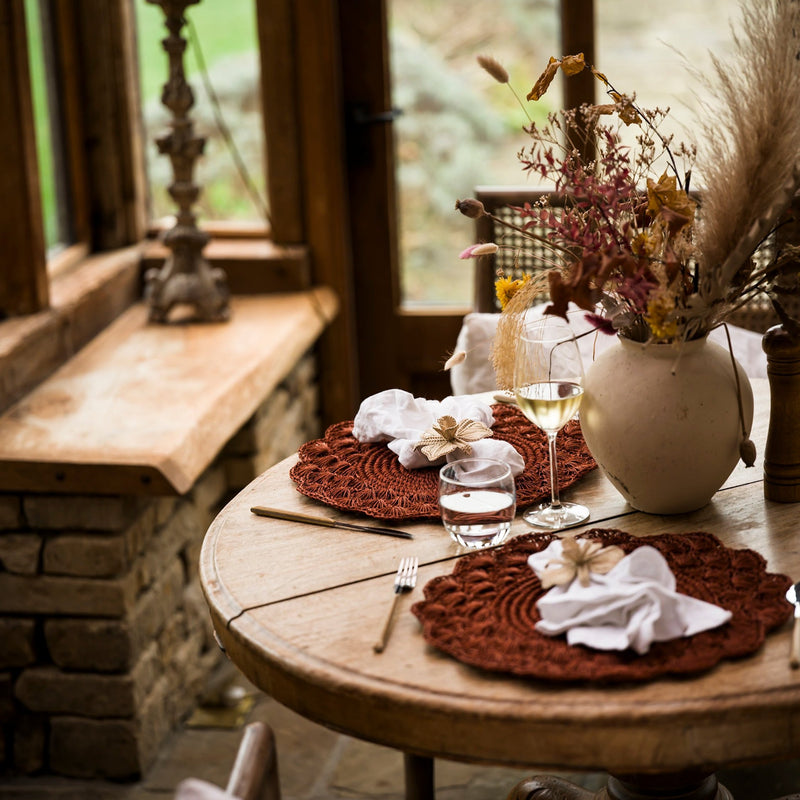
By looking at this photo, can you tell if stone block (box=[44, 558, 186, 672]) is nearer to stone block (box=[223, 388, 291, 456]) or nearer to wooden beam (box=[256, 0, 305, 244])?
stone block (box=[223, 388, 291, 456])

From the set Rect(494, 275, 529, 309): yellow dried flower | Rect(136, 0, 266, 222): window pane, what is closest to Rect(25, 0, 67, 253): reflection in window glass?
Rect(136, 0, 266, 222): window pane

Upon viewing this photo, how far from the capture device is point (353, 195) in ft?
11.2

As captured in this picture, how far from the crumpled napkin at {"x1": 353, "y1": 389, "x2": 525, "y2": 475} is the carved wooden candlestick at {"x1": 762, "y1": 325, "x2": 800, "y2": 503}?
0.32 m

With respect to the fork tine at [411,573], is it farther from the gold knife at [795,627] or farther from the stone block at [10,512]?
the stone block at [10,512]

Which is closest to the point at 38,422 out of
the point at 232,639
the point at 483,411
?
the point at 483,411

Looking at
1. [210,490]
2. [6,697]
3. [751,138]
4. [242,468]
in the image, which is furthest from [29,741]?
[751,138]

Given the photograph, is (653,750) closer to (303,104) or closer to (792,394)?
(792,394)

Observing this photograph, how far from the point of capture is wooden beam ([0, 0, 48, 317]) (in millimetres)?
2570

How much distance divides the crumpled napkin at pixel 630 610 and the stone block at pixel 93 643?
127 cm

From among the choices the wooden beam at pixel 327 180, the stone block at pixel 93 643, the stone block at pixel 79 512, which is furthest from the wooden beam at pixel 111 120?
the stone block at pixel 93 643

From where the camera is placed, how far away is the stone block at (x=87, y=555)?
223 centimetres

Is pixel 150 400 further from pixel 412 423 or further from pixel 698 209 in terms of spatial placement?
pixel 698 209

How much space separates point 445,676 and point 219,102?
252cm

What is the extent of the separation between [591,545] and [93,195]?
7.87ft
